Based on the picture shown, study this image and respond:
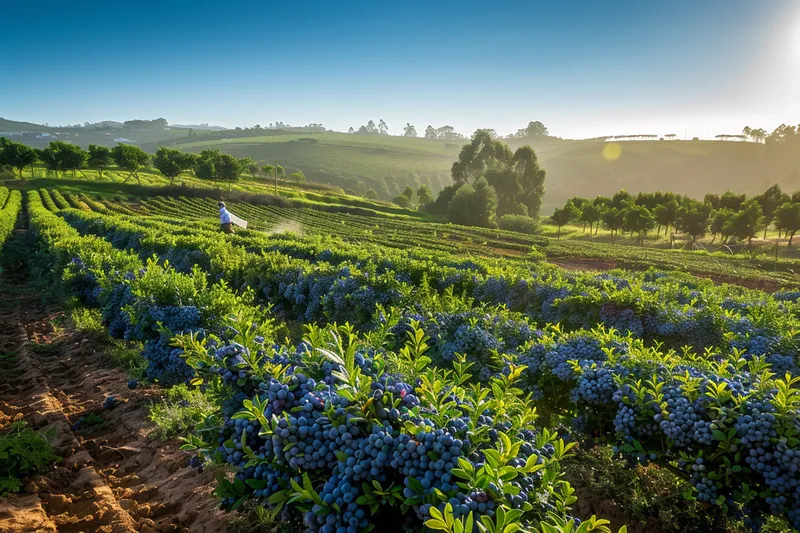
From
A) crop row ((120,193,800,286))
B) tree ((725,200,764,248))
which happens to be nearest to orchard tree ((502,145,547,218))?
crop row ((120,193,800,286))

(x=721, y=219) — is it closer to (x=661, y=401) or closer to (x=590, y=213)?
(x=590, y=213)

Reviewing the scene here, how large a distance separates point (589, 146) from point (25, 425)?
203335 millimetres

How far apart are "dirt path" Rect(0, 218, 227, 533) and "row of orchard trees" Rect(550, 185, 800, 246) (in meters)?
52.1

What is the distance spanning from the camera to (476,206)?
62.7m

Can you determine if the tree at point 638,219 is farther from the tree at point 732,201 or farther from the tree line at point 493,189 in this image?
the tree at point 732,201

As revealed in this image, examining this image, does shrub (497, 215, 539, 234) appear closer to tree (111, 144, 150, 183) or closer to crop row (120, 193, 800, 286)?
crop row (120, 193, 800, 286)

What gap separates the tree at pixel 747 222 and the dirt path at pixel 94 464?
51.8 meters

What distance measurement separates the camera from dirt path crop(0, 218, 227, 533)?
4316mm

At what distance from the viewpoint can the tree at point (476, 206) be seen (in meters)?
62.6

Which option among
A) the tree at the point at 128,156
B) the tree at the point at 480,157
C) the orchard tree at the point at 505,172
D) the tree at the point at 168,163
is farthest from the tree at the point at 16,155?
the orchard tree at the point at 505,172

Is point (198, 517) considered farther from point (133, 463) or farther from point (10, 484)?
point (10, 484)

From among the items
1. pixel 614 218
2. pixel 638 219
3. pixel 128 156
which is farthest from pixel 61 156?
pixel 638 219

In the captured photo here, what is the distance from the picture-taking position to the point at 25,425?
608 centimetres

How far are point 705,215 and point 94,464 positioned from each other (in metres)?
57.0
